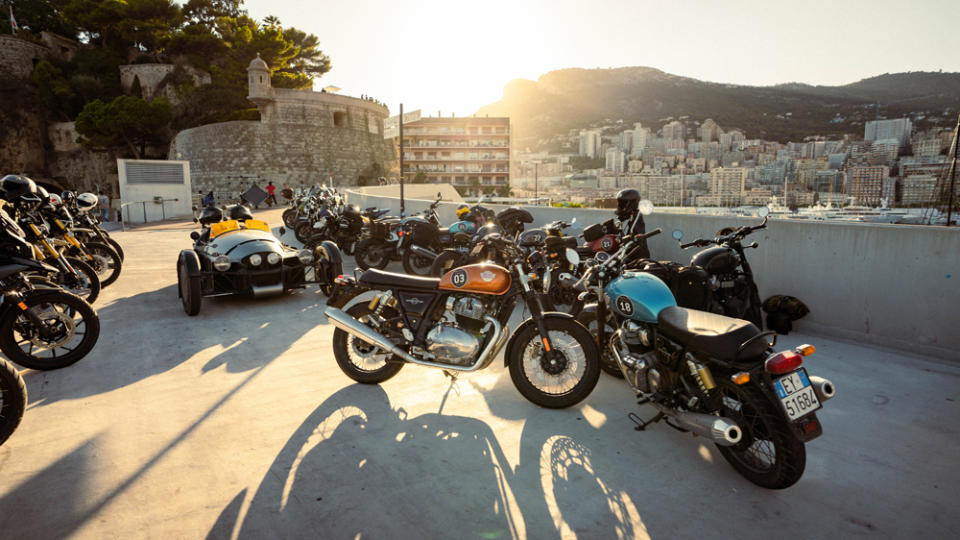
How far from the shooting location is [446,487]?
2.62 metres

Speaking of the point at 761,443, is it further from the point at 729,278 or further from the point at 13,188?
the point at 13,188

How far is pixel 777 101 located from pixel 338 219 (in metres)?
108

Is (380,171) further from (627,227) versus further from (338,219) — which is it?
(627,227)

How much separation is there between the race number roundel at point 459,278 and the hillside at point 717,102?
7742 cm

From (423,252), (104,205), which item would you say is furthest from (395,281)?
(104,205)

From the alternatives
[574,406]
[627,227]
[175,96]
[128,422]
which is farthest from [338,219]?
[175,96]

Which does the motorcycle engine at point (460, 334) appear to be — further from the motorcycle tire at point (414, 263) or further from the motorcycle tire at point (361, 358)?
the motorcycle tire at point (414, 263)

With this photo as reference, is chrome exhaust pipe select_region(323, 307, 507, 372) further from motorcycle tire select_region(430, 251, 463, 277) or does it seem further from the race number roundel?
motorcycle tire select_region(430, 251, 463, 277)

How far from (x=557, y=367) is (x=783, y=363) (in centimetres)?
142

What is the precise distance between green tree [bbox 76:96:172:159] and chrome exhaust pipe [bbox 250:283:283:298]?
5051 cm

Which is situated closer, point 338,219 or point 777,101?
point 338,219

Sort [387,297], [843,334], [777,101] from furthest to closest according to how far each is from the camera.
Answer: [777,101]
[843,334]
[387,297]

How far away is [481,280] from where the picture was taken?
3.44m

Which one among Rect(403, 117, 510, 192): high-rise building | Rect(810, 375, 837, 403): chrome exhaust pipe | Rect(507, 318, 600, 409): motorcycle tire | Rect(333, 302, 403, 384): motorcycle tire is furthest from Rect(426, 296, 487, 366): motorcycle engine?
Rect(403, 117, 510, 192): high-rise building
